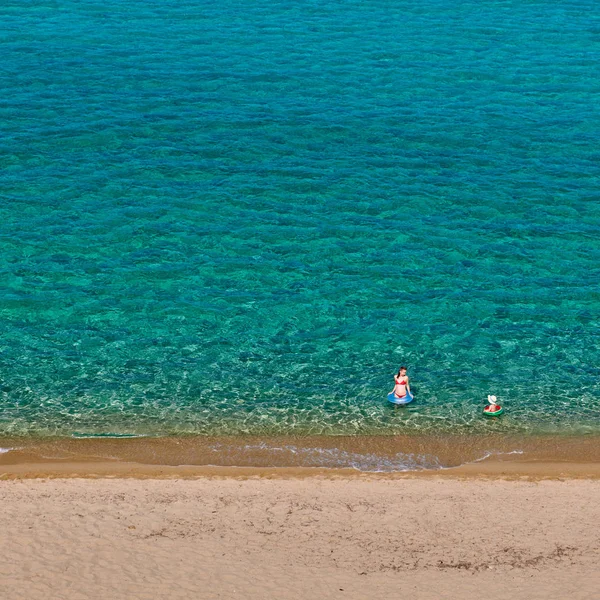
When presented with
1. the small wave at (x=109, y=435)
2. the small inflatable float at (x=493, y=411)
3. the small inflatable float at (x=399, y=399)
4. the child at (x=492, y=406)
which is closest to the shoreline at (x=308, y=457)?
the small wave at (x=109, y=435)

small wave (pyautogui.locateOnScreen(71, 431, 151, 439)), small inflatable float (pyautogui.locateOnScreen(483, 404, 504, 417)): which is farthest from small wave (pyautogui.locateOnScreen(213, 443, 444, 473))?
small inflatable float (pyautogui.locateOnScreen(483, 404, 504, 417))

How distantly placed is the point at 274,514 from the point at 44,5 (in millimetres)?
55430

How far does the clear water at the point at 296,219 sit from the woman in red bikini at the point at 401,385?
59 centimetres

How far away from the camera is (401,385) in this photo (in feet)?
117

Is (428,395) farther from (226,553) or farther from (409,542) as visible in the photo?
(226,553)

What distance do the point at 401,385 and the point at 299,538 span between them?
889 centimetres

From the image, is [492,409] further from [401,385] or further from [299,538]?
[299,538]

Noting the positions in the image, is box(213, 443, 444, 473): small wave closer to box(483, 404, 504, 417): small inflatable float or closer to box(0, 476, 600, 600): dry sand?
box(0, 476, 600, 600): dry sand

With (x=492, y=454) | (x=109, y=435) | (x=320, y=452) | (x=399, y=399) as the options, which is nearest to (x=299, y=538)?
(x=320, y=452)

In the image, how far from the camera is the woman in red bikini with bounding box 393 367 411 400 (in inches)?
1399

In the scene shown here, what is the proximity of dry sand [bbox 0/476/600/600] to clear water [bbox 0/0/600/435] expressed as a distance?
430 cm

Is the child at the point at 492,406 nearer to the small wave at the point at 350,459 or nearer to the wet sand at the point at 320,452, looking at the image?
the wet sand at the point at 320,452

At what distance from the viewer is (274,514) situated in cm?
2970

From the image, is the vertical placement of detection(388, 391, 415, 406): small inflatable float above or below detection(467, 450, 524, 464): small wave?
above
